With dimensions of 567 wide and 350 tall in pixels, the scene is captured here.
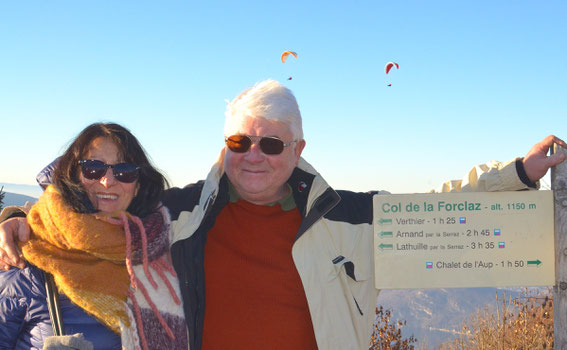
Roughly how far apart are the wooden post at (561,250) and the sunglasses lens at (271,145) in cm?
194

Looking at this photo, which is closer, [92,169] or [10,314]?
[10,314]

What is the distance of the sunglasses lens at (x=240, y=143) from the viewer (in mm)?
3668

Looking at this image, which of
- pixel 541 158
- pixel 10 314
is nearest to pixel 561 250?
pixel 541 158

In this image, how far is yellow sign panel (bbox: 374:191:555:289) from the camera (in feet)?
11.6

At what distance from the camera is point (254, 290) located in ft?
11.0

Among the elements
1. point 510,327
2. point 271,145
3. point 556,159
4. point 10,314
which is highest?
point 271,145

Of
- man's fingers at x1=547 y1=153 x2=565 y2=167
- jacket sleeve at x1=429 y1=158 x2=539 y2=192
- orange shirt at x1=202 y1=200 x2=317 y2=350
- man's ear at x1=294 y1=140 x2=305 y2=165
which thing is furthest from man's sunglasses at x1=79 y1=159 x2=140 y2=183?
man's fingers at x1=547 y1=153 x2=565 y2=167

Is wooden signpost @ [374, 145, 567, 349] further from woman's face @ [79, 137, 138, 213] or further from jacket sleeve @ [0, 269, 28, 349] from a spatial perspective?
jacket sleeve @ [0, 269, 28, 349]

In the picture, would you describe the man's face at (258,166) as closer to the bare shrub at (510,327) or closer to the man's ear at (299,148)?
the man's ear at (299,148)

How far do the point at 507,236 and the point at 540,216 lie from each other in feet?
0.87

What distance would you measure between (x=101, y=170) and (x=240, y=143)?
3.56 feet

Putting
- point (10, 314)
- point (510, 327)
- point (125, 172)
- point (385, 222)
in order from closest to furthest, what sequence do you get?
point (10, 314) → point (125, 172) → point (385, 222) → point (510, 327)

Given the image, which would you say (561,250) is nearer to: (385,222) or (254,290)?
(385,222)

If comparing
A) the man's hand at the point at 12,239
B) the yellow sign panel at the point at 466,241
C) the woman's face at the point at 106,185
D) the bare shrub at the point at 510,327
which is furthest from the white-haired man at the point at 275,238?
the bare shrub at the point at 510,327
